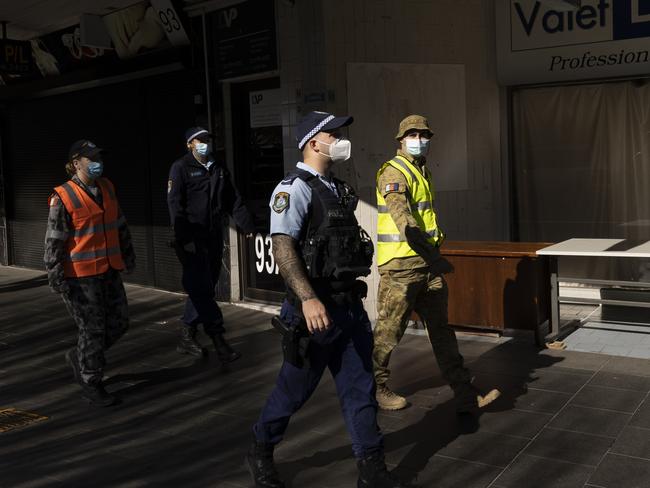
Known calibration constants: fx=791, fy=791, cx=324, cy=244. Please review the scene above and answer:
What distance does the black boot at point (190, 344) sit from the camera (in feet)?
23.5

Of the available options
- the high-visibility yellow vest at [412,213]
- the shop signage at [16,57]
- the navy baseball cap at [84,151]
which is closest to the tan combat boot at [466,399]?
the high-visibility yellow vest at [412,213]

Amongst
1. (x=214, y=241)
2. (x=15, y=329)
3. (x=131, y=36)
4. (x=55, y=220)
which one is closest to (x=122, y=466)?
(x=55, y=220)

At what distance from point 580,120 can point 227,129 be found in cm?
411

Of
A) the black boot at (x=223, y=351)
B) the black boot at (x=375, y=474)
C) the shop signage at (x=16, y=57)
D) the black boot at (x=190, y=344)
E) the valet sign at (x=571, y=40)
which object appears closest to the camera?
the black boot at (x=375, y=474)

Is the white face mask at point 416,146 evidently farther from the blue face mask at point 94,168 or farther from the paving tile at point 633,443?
the blue face mask at point 94,168

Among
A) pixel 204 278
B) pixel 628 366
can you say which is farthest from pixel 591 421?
pixel 204 278

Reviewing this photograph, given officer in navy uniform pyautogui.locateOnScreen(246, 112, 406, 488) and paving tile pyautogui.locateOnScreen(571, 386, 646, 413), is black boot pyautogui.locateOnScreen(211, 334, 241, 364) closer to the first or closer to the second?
officer in navy uniform pyautogui.locateOnScreen(246, 112, 406, 488)

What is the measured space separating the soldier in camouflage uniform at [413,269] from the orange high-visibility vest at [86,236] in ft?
6.76

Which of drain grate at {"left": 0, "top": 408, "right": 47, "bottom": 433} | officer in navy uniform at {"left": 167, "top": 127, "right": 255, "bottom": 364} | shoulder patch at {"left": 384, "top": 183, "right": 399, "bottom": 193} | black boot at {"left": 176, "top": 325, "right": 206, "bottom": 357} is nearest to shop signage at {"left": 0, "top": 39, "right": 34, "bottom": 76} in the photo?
officer in navy uniform at {"left": 167, "top": 127, "right": 255, "bottom": 364}

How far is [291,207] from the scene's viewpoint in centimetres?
384

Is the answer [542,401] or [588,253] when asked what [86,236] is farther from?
[588,253]

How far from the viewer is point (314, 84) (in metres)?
8.12

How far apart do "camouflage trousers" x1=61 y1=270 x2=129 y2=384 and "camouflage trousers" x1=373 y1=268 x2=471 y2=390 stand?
2.03 metres

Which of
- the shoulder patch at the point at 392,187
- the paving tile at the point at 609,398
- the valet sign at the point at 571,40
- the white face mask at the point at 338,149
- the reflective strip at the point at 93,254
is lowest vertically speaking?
the paving tile at the point at 609,398
